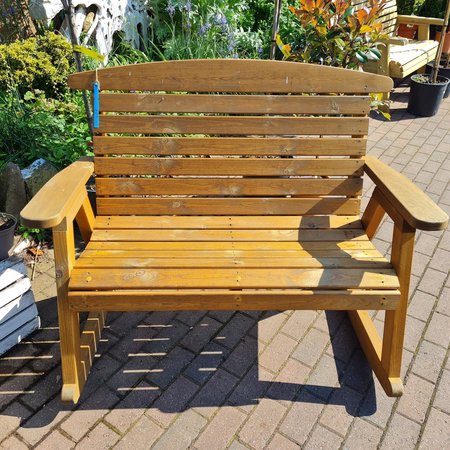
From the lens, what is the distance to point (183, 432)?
218 centimetres

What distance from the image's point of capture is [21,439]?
2139 mm

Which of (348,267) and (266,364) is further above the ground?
(348,267)

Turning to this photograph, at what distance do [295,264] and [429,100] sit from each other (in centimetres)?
441

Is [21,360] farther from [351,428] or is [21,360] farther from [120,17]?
[120,17]

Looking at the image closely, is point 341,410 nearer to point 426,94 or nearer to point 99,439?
point 99,439

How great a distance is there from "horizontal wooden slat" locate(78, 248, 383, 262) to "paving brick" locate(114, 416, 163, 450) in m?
0.69

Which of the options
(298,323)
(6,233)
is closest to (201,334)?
(298,323)

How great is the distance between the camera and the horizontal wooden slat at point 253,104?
2555mm

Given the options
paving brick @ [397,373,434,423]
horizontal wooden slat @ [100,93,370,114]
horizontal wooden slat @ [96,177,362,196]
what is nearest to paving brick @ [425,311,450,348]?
paving brick @ [397,373,434,423]

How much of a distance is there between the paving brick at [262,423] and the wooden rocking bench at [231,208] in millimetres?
492

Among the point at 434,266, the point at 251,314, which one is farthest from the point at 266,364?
the point at 434,266

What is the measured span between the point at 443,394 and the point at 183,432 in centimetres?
117

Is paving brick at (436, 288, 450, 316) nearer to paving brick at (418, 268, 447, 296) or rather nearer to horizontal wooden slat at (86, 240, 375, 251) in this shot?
paving brick at (418, 268, 447, 296)

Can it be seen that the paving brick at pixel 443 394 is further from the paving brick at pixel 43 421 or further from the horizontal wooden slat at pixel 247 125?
the paving brick at pixel 43 421
